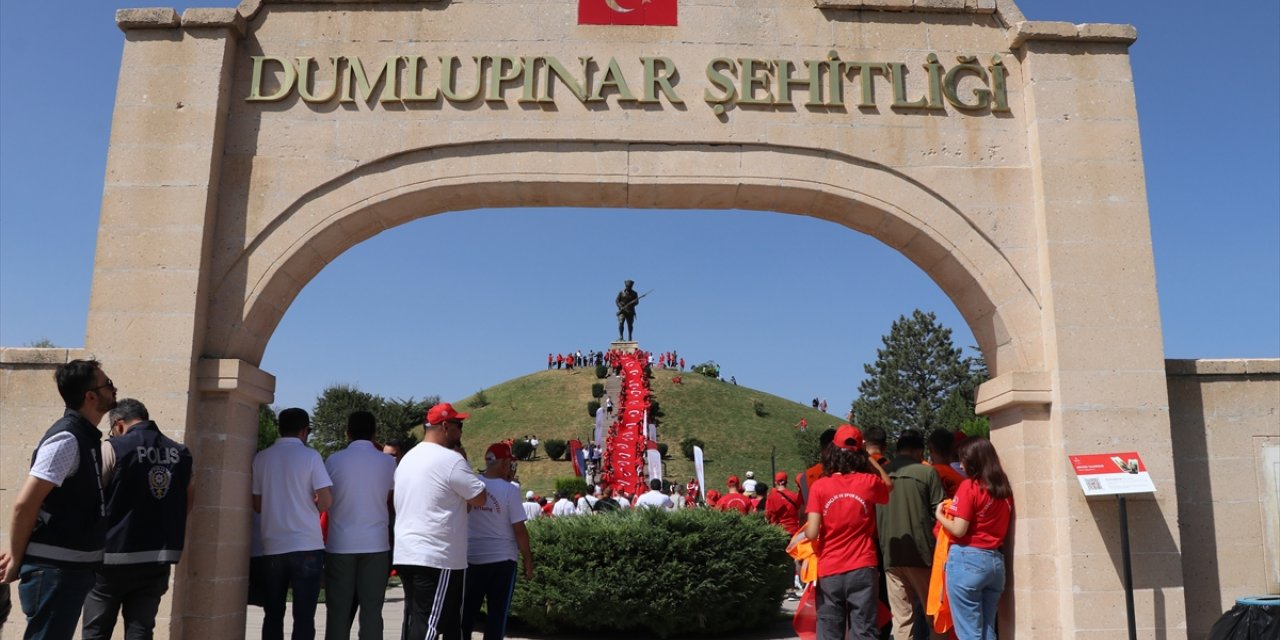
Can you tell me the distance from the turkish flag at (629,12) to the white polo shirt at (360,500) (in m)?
3.74

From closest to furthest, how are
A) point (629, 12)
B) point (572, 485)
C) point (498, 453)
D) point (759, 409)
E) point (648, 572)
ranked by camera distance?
point (498, 453), point (629, 12), point (648, 572), point (572, 485), point (759, 409)

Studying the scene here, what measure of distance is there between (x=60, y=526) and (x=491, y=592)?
301 centimetres

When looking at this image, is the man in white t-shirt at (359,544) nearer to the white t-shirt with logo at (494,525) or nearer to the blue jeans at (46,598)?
the white t-shirt with logo at (494,525)

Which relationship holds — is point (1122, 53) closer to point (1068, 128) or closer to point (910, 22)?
point (1068, 128)

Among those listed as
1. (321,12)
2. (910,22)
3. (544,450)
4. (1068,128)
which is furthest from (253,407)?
(544,450)

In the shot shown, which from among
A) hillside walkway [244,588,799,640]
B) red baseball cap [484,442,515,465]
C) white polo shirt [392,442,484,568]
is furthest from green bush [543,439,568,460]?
white polo shirt [392,442,484,568]

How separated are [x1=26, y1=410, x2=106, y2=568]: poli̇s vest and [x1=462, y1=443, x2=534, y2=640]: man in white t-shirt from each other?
250cm

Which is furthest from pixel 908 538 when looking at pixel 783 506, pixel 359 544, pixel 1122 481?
pixel 359 544

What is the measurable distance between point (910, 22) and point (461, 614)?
5.59 meters

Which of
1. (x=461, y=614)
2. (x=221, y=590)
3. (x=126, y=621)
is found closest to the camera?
(x=126, y=621)

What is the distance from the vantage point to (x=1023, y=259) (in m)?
7.09

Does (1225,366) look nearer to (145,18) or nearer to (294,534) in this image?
(294,534)

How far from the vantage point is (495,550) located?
6480mm

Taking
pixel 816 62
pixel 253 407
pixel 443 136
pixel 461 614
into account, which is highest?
pixel 816 62
